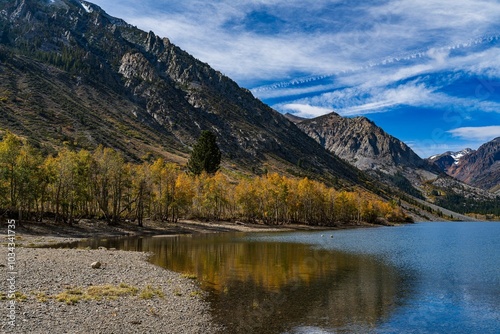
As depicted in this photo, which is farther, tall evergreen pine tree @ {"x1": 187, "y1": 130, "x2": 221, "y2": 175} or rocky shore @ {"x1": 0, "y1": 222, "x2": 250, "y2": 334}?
tall evergreen pine tree @ {"x1": 187, "y1": 130, "x2": 221, "y2": 175}

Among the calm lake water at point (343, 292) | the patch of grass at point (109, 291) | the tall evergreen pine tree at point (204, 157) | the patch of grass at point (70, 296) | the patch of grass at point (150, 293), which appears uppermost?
the tall evergreen pine tree at point (204, 157)

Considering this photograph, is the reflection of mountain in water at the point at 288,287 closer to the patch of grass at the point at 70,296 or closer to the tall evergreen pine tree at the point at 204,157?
the patch of grass at the point at 70,296

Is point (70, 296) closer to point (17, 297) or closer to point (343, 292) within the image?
Answer: point (17, 297)

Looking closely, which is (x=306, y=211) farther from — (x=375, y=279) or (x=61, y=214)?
(x=375, y=279)

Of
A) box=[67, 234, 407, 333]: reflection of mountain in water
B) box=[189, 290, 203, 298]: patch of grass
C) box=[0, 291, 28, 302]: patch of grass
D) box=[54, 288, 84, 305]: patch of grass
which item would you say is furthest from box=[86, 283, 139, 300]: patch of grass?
box=[67, 234, 407, 333]: reflection of mountain in water

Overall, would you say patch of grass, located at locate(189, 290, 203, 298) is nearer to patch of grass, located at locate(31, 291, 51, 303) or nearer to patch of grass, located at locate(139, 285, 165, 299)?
patch of grass, located at locate(139, 285, 165, 299)

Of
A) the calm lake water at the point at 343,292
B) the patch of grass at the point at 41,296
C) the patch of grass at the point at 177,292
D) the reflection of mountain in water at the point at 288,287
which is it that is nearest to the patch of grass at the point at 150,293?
the patch of grass at the point at 177,292

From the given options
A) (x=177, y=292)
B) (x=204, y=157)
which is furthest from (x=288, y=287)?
(x=204, y=157)

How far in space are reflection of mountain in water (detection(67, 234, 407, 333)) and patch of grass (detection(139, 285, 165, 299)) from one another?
4.03 meters

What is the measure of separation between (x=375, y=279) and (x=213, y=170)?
123774mm

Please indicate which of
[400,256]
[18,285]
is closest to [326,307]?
[18,285]

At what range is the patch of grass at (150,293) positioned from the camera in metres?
28.4

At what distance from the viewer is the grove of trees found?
2884 inches

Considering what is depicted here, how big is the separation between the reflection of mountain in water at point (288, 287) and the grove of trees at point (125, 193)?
32.7 metres
